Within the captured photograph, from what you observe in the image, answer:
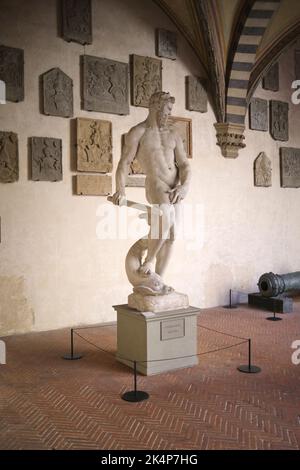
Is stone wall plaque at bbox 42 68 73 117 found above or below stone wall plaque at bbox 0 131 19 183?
above

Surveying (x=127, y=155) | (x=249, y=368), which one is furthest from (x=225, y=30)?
(x=249, y=368)

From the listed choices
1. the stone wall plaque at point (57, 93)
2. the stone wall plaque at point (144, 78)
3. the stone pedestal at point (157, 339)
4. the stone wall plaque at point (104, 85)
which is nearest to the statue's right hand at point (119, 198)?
the stone pedestal at point (157, 339)

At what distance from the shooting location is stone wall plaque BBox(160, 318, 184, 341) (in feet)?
17.0

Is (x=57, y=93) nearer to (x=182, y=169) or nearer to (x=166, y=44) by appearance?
(x=166, y=44)

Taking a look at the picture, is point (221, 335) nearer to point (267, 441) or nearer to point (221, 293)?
point (221, 293)

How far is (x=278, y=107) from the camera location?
31.8ft

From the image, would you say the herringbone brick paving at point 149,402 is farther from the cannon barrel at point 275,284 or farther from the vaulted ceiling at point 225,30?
the vaulted ceiling at point 225,30

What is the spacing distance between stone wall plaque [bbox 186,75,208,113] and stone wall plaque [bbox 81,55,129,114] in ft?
4.29

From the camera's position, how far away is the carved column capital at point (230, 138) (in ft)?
28.5

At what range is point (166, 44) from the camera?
8133 mm

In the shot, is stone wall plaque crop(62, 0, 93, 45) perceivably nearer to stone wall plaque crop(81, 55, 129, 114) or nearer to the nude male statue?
stone wall plaque crop(81, 55, 129, 114)

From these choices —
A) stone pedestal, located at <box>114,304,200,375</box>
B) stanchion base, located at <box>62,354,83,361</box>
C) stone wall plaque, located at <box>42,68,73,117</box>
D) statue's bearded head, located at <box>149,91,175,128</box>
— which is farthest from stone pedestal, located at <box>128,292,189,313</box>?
stone wall plaque, located at <box>42,68,73,117</box>

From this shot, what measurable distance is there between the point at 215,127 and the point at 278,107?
1827 mm
